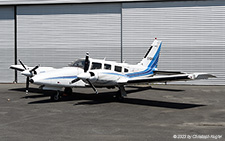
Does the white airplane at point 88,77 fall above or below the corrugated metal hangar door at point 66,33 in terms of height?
below

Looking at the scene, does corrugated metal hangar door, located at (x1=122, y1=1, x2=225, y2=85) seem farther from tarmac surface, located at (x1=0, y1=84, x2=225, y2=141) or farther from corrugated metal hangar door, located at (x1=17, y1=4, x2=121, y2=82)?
tarmac surface, located at (x1=0, y1=84, x2=225, y2=141)

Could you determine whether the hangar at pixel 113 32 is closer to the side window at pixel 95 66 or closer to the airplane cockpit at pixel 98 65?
the airplane cockpit at pixel 98 65

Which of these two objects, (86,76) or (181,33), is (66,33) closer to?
(181,33)

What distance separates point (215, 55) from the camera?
27094 mm

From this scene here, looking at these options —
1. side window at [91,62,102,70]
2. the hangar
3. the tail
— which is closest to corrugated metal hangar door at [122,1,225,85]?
the hangar

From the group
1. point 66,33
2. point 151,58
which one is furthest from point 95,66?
point 66,33

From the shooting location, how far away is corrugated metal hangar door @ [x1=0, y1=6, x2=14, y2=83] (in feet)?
98.9

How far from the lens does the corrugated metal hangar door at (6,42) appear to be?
98.9ft

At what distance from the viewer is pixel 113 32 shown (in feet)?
94.7

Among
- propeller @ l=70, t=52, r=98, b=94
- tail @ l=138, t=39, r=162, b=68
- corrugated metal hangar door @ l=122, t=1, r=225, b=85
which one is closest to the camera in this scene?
propeller @ l=70, t=52, r=98, b=94

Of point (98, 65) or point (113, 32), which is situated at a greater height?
point (113, 32)

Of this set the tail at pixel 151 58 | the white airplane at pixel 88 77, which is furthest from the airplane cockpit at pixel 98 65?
the tail at pixel 151 58

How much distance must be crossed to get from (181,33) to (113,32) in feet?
24.2

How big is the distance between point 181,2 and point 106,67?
51.1ft
